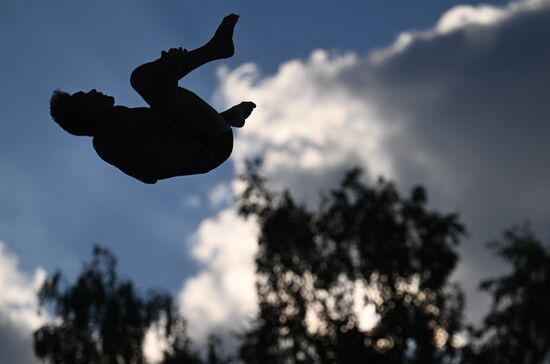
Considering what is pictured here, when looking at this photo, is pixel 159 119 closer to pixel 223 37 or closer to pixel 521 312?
pixel 223 37

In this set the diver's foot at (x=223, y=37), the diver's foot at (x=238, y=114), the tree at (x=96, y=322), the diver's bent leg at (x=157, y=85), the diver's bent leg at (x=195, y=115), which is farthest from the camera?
the tree at (x=96, y=322)

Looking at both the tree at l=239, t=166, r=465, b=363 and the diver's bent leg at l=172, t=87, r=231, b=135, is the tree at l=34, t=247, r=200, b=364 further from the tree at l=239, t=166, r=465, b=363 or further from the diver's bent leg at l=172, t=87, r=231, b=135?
the diver's bent leg at l=172, t=87, r=231, b=135

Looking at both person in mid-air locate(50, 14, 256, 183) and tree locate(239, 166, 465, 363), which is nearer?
person in mid-air locate(50, 14, 256, 183)

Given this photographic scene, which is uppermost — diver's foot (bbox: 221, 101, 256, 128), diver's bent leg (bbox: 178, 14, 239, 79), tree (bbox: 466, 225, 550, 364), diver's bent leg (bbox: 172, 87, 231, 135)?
tree (bbox: 466, 225, 550, 364)

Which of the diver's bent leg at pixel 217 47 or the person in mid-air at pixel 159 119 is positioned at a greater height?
the diver's bent leg at pixel 217 47

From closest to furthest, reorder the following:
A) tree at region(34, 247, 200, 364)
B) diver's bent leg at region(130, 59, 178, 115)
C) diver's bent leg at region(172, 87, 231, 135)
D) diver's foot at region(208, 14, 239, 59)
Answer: diver's bent leg at region(130, 59, 178, 115)
diver's bent leg at region(172, 87, 231, 135)
diver's foot at region(208, 14, 239, 59)
tree at region(34, 247, 200, 364)

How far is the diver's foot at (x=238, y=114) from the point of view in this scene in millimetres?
4020

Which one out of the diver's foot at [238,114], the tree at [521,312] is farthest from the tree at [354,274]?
the diver's foot at [238,114]

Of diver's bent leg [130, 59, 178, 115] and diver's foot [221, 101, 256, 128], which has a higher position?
diver's foot [221, 101, 256, 128]

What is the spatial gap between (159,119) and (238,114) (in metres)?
0.84

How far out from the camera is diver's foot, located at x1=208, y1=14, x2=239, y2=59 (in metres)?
3.42

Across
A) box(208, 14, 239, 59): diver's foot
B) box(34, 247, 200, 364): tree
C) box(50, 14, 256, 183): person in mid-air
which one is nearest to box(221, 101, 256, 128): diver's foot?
box(50, 14, 256, 183): person in mid-air

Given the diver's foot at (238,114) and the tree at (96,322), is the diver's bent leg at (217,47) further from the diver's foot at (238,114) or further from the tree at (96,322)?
the tree at (96,322)

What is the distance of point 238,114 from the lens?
4.08 m
